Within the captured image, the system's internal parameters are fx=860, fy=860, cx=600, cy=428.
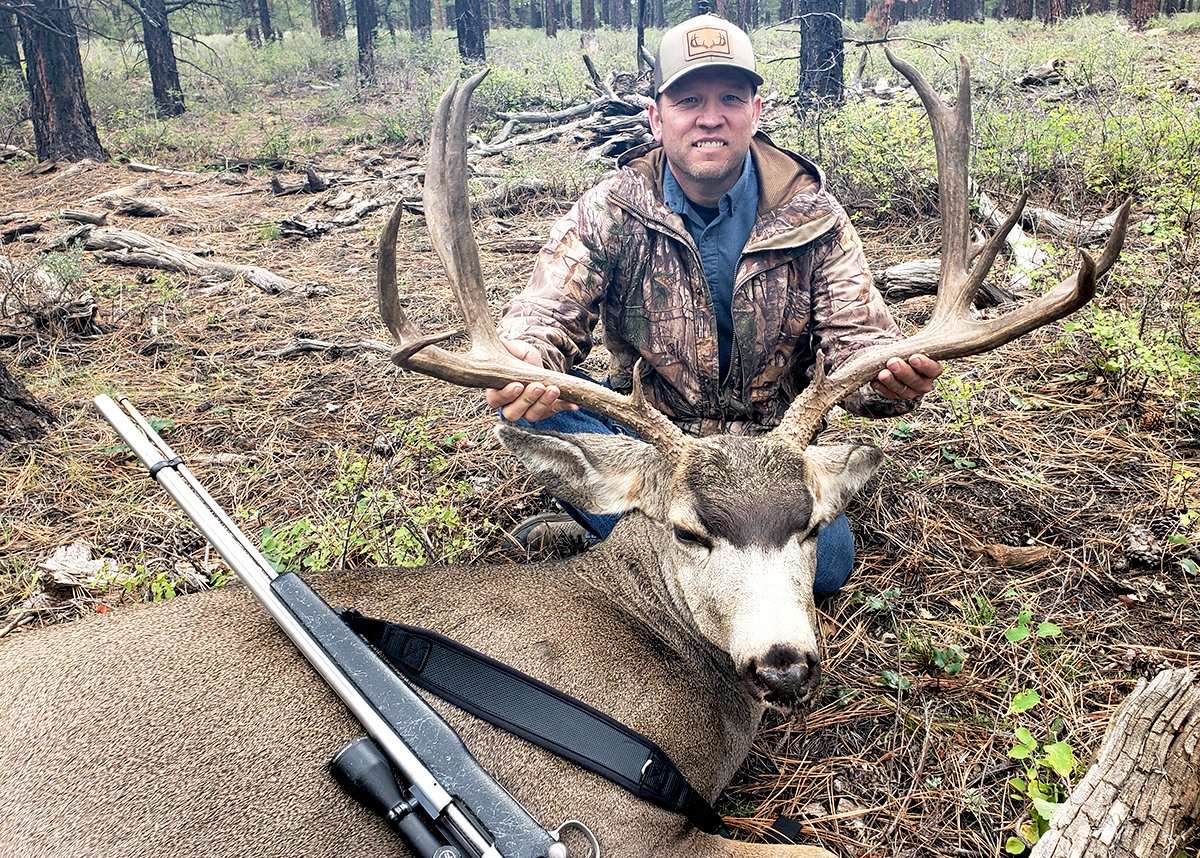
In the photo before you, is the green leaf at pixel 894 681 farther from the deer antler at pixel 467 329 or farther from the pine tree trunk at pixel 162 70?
the pine tree trunk at pixel 162 70

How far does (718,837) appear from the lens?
2.97 meters

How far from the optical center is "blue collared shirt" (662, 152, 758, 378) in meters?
4.61

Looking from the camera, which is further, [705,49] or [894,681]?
[705,49]

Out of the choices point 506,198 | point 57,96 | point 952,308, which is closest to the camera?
point 952,308

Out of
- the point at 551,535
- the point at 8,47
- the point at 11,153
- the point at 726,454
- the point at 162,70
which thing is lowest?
the point at 551,535

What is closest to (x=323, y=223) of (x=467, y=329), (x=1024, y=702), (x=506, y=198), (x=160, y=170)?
(x=506, y=198)

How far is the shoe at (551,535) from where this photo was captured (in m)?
4.56

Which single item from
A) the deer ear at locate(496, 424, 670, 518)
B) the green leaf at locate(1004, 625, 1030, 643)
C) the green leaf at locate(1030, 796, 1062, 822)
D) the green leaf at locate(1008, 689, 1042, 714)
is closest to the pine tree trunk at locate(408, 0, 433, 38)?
the deer ear at locate(496, 424, 670, 518)

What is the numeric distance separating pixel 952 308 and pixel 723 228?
4.71 feet

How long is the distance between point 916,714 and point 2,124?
67.5ft

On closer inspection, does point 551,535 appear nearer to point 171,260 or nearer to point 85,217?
point 171,260

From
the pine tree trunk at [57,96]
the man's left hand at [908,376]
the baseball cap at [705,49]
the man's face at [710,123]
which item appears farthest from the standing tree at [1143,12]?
the man's left hand at [908,376]

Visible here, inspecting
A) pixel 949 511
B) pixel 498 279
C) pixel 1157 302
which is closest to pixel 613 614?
pixel 949 511

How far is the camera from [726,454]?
3240 millimetres
